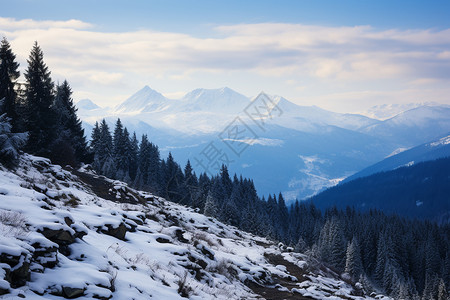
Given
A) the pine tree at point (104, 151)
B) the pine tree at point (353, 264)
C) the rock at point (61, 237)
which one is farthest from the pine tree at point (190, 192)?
the rock at point (61, 237)

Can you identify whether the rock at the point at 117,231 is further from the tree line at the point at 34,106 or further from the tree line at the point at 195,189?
the tree line at the point at 34,106

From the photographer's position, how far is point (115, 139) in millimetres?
74125

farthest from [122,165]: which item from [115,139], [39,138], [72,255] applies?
[72,255]

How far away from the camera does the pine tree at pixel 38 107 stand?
36.8m

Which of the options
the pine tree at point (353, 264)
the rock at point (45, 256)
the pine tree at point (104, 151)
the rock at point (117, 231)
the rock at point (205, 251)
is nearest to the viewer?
the rock at point (45, 256)

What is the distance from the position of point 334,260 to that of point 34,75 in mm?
70452

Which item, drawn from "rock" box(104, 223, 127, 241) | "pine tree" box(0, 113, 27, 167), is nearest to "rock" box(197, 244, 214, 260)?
"rock" box(104, 223, 127, 241)

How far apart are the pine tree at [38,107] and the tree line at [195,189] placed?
0.10 metres

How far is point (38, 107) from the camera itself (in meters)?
37.8

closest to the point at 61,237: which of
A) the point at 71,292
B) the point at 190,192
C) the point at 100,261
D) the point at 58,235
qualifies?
the point at 58,235

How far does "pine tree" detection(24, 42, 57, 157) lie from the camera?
121ft

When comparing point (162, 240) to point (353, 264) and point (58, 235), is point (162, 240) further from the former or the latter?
point (353, 264)

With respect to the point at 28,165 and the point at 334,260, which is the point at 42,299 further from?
the point at 334,260

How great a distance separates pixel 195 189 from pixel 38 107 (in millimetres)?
46330
